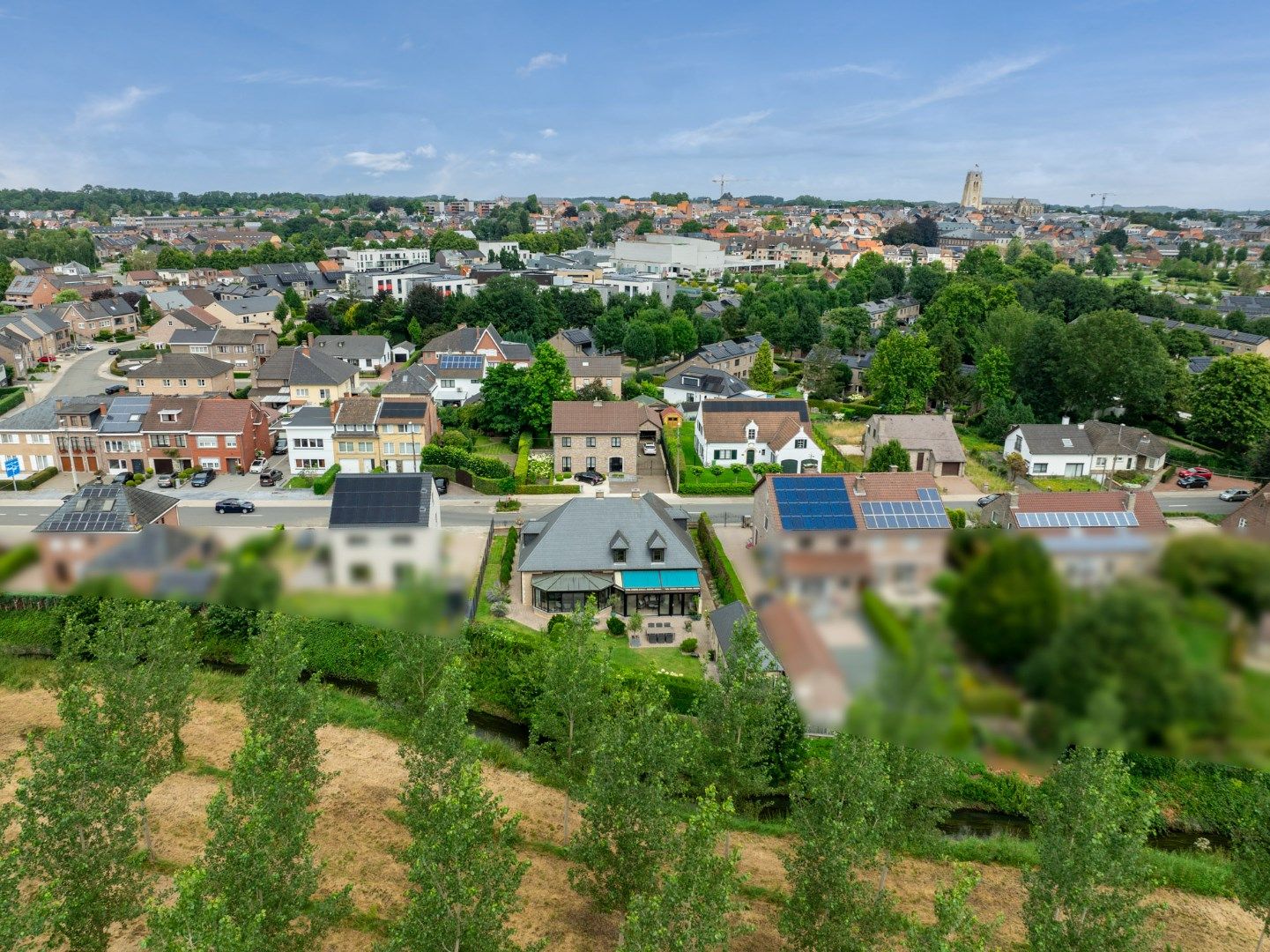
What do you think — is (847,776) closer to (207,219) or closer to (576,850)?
(576,850)

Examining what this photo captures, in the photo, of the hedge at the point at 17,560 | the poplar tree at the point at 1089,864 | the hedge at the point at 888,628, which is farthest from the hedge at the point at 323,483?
the hedge at the point at 888,628

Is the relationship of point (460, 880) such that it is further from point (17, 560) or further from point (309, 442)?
point (309, 442)

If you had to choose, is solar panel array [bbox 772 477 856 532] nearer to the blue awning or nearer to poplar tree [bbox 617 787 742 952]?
poplar tree [bbox 617 787 742 952]

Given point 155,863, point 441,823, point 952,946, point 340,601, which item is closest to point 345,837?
point 155,863

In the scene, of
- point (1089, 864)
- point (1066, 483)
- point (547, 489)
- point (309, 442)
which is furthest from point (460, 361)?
point (1089, 864)

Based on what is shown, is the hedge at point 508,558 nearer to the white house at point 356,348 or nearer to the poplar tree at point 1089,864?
the poplar tree at point 1089,864

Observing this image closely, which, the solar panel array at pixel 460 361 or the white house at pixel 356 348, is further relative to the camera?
the white house at pixel 356 348

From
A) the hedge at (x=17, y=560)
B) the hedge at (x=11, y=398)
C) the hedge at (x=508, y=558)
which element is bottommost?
the hedge at (x=508, y=558)
